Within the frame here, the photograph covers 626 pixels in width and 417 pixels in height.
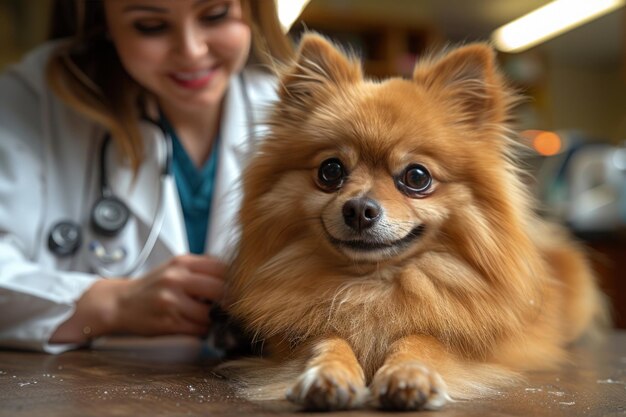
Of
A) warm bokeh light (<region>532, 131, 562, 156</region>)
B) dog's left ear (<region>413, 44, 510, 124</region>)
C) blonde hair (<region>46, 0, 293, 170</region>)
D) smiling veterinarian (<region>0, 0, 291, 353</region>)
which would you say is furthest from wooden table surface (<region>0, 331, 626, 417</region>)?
warm bokeh light (<region>532, 131, 562, 156</region>)

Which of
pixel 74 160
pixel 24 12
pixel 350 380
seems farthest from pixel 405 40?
pixel 350 380

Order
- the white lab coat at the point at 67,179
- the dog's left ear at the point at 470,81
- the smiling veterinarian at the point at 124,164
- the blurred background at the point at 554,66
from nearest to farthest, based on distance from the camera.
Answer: the dog's left ear at the point at 470,81, the smiling veterinarian at the point at 124,164, the white lab coat at the point at 67,179, the blurred background at the point at 554,66

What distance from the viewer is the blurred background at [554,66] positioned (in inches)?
181

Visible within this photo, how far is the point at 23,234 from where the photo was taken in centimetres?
191

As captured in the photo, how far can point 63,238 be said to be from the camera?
193 centimetres

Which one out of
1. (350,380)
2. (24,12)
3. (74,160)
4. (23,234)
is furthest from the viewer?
(24,12)

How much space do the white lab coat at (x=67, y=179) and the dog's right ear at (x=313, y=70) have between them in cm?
35

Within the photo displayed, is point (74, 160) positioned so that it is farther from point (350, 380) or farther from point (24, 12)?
point (24, 12)

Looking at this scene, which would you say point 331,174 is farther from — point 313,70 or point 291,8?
point 291,8

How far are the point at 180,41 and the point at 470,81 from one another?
2.72 ft

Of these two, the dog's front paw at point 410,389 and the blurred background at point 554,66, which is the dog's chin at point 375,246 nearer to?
the dog's front paw at point 410,389

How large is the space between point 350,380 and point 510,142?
0.70m

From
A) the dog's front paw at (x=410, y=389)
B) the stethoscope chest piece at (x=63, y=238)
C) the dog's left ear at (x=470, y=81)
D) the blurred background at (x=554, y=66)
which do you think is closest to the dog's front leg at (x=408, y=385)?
the dog's front paw at (x=410, y=389)

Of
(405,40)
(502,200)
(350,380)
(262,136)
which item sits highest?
(405,40)
